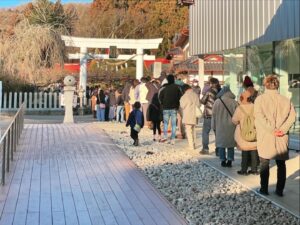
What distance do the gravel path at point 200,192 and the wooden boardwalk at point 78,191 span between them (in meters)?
0.24

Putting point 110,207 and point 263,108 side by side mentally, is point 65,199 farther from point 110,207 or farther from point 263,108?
point 263,108

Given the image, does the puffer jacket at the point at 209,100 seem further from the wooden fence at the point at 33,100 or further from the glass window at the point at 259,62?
the wooden fence at the point at 33,100

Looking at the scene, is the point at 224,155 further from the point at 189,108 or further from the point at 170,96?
the point at 170,96

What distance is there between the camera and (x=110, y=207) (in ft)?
21.8

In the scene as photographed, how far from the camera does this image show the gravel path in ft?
20.9

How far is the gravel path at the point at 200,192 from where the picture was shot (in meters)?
6.36

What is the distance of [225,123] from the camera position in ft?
31.7

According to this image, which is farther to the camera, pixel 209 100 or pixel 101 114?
pixel 101 114

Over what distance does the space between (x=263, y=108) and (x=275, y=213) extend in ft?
5.14

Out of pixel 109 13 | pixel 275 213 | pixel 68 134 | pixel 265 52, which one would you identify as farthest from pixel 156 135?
pixel 109 13

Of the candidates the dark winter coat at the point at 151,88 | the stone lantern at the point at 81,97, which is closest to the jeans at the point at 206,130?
the dark winter coat at the point at 151,88

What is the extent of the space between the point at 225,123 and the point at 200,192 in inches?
88.5

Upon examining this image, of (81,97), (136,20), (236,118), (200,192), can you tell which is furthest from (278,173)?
(136,20)

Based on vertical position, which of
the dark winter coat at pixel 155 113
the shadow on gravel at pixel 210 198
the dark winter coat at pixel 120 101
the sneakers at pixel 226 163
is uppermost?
the dark winter coat at pixel 120 101
